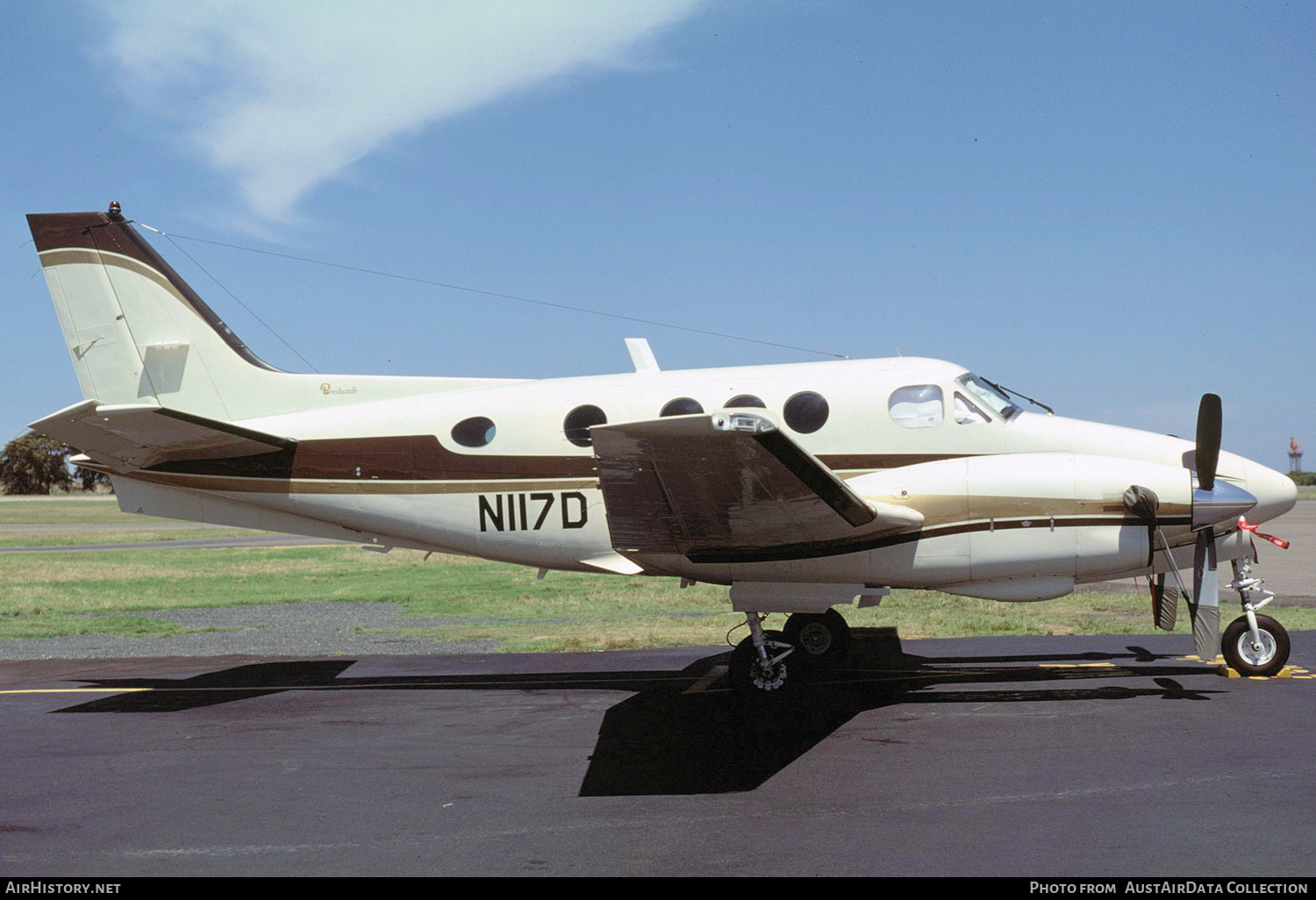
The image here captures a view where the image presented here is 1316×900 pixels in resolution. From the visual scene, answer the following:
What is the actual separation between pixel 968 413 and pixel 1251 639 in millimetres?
3654

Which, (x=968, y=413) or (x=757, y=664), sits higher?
(x=968, y=413)

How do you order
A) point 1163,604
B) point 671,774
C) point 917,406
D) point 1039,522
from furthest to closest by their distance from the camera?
point 1163,604 < point 917,406 < point 1039,522 < point 671,774

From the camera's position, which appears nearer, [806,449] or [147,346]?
[806,449]

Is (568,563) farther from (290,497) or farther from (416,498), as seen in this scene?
(290,497)

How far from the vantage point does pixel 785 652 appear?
9.77 meters

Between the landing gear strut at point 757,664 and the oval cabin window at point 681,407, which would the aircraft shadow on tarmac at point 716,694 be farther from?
the oval cabin window at point 681,407

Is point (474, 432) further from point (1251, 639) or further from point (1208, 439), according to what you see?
point (1251, 639)

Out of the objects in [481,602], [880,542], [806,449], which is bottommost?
[481,602]

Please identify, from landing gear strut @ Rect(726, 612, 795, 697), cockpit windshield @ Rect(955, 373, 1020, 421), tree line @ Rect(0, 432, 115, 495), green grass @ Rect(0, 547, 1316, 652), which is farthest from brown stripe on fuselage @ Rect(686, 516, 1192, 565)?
tree line @ Rect(0, 432, 115, 495)

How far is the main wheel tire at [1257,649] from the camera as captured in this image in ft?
32.2

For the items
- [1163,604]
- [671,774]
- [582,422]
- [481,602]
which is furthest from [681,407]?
[481,602]
